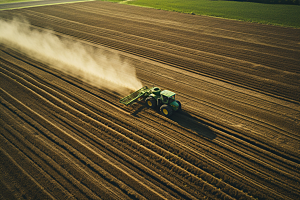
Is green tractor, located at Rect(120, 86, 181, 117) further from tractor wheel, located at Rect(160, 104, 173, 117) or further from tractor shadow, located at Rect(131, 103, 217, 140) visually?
tractor shadow, located at Rect(131, 103, 217, 140)

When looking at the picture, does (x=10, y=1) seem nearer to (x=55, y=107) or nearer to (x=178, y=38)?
(x=178, y=38)

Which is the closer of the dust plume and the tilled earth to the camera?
the tilled earth

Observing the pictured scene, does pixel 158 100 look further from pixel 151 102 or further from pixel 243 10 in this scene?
pixel 243 10

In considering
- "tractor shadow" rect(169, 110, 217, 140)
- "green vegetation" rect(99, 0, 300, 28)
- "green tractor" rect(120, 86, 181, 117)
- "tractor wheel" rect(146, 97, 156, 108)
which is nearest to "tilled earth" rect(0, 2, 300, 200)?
"tractor shadow" rect(169, 110, 217, 140)

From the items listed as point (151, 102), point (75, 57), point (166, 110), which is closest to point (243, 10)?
point (75, 57)

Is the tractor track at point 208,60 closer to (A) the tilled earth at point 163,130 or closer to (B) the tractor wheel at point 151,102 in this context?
(A) the tilled earth at point 163,130

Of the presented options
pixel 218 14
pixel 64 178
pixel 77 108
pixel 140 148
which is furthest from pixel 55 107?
pixel 218 14

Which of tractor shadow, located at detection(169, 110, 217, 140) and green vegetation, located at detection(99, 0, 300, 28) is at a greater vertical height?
green vegetation, located at detection(99, 0, 300, 28)
